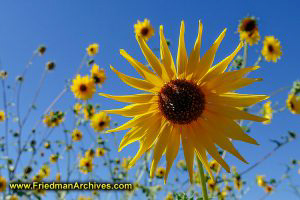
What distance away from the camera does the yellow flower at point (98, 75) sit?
8.12 metres

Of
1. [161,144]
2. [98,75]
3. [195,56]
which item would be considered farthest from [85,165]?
[195,56]

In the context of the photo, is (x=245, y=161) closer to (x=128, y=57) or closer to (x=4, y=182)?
(x=128, y=57)

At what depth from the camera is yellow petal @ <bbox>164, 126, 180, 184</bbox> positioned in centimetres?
203

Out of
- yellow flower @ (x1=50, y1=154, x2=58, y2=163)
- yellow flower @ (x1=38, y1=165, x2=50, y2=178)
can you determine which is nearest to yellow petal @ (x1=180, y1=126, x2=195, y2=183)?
yellow flower @ (x1=50, y1=154, x2=58, y2=163)

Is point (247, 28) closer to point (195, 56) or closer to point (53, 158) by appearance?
point (195, 56)

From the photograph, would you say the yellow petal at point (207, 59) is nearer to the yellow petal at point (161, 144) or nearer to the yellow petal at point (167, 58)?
the yellow petal at point (167, 58)

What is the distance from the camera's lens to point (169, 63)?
2.02 metres

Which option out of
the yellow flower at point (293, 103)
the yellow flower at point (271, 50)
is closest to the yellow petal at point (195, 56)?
the yellow flower at point (293, 103)

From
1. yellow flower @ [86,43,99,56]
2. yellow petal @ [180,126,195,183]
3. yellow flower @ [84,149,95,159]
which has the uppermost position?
yellow flower @ [86,43,99,56]

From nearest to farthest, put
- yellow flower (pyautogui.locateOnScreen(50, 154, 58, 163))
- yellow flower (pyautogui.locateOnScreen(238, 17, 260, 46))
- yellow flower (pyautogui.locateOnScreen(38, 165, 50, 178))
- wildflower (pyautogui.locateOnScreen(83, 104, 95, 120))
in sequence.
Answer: yellow flower (pyautogui.locateOnScreen(238, 17, 260, 46)), wildflower (pyautogui.locateOnScreen(83, 104, 95, 120)), yellow flower (pyautogui.locateOnScreen(38, 165, 50, 178)), yellow flower (pyautogui.locateOnScreen(50, 154, 58, 163))

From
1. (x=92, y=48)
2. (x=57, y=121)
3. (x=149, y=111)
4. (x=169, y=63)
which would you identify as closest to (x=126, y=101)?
(x=149, y=111)

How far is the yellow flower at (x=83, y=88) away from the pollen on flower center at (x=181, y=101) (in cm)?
605

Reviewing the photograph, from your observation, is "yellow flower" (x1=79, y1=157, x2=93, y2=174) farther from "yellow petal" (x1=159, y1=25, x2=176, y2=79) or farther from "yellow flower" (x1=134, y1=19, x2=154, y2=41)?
"yellow petal" (x1=159, y1=25, x2=176, y2=79)

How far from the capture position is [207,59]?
6.32 ft
